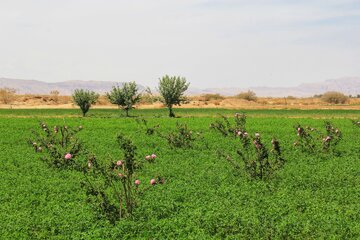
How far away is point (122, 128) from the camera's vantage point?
32.2m

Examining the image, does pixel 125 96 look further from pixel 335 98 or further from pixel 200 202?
pixel 335 98

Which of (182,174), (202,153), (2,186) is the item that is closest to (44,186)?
(2,186)

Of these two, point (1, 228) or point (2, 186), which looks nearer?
point (1, 228)

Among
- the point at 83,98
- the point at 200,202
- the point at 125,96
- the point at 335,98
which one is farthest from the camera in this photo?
the point at 335,98

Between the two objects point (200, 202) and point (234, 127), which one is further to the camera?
point (234, 127)

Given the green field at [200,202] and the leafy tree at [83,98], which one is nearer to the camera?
the green field at [200,202]

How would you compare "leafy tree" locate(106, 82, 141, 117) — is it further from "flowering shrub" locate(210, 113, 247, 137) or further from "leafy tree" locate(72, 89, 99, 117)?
"flowering shrub" locate(210, 113, 247, 137)

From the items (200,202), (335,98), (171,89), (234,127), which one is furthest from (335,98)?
(200,202)

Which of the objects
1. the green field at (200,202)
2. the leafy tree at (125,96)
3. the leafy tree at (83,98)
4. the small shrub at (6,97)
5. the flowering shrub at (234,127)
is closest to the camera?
the green field at (200,202)

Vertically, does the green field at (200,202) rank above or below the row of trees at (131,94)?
below

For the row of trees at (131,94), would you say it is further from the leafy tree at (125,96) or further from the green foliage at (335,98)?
the green foliage at (335,98)

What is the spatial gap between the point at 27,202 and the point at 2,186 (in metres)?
2.11

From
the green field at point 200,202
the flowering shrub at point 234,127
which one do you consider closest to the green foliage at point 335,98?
the flowering shrub at point 234,127

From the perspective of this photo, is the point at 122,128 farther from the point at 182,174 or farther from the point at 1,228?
the point at 1,228
